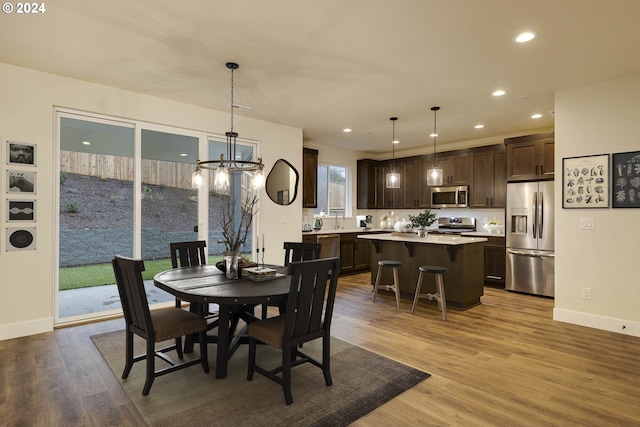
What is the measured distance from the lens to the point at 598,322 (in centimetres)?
383

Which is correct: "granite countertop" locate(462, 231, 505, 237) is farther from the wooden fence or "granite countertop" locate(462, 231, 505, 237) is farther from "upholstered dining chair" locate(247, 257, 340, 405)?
the wooden fence

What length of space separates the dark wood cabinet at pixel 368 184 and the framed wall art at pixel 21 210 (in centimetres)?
592

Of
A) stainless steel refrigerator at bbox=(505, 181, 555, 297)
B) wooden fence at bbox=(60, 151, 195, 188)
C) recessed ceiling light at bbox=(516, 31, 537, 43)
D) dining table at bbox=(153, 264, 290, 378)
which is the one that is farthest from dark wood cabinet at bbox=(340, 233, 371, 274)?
recessed ceiling light at bbox=(516, 31, 537, 43)

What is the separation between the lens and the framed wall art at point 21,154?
3.47 m

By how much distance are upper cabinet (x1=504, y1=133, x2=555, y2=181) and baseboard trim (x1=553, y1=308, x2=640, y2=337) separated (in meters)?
2.13

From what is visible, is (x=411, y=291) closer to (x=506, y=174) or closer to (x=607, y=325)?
(x=607, y=325)

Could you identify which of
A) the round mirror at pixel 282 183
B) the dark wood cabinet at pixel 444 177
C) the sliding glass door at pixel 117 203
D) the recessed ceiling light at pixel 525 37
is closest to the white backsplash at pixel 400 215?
the dark wood cabinet at pixel 444 177

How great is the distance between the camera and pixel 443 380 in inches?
103

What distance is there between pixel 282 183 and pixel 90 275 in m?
2.90

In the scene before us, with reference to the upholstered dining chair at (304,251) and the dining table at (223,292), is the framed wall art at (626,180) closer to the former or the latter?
the upholstered dining chair at (304,251)

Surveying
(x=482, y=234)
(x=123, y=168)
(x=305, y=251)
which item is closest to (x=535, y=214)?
(x=482, y=234)

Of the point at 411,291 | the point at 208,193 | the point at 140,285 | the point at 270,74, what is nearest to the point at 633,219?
the point at 411,291

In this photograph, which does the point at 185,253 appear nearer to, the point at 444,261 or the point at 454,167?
the point at 444,261

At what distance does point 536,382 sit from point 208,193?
13.8ft
